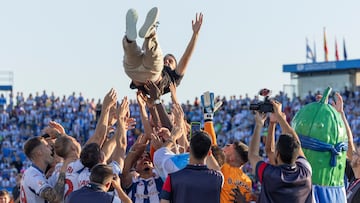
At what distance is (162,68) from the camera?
9578 mm

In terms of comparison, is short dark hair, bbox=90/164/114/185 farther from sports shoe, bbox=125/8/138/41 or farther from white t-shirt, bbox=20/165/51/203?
sports shoe, bbox=125/8/138/41

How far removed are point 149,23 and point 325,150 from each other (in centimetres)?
233

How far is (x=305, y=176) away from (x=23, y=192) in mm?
2649

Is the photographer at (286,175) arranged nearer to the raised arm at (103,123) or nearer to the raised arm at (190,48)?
the raised arm at (103,123)

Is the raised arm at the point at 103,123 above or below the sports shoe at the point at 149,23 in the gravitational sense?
below

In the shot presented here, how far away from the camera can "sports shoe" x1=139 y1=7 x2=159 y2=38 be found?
29.7ft

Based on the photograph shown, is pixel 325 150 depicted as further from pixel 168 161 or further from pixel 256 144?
pixel 168 161

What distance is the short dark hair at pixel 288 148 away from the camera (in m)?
7.22

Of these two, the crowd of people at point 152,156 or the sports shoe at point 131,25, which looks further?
the sports shoe at point 131,25

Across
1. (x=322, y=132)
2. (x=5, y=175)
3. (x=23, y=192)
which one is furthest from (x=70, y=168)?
(x=5, y=175)

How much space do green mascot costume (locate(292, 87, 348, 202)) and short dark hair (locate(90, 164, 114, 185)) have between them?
1.97m

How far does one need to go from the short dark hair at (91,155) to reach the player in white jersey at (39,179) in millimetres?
426

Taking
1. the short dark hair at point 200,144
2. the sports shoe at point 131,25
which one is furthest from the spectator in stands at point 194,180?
the sports shoe at point 131,25

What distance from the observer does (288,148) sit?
7.23 metres
